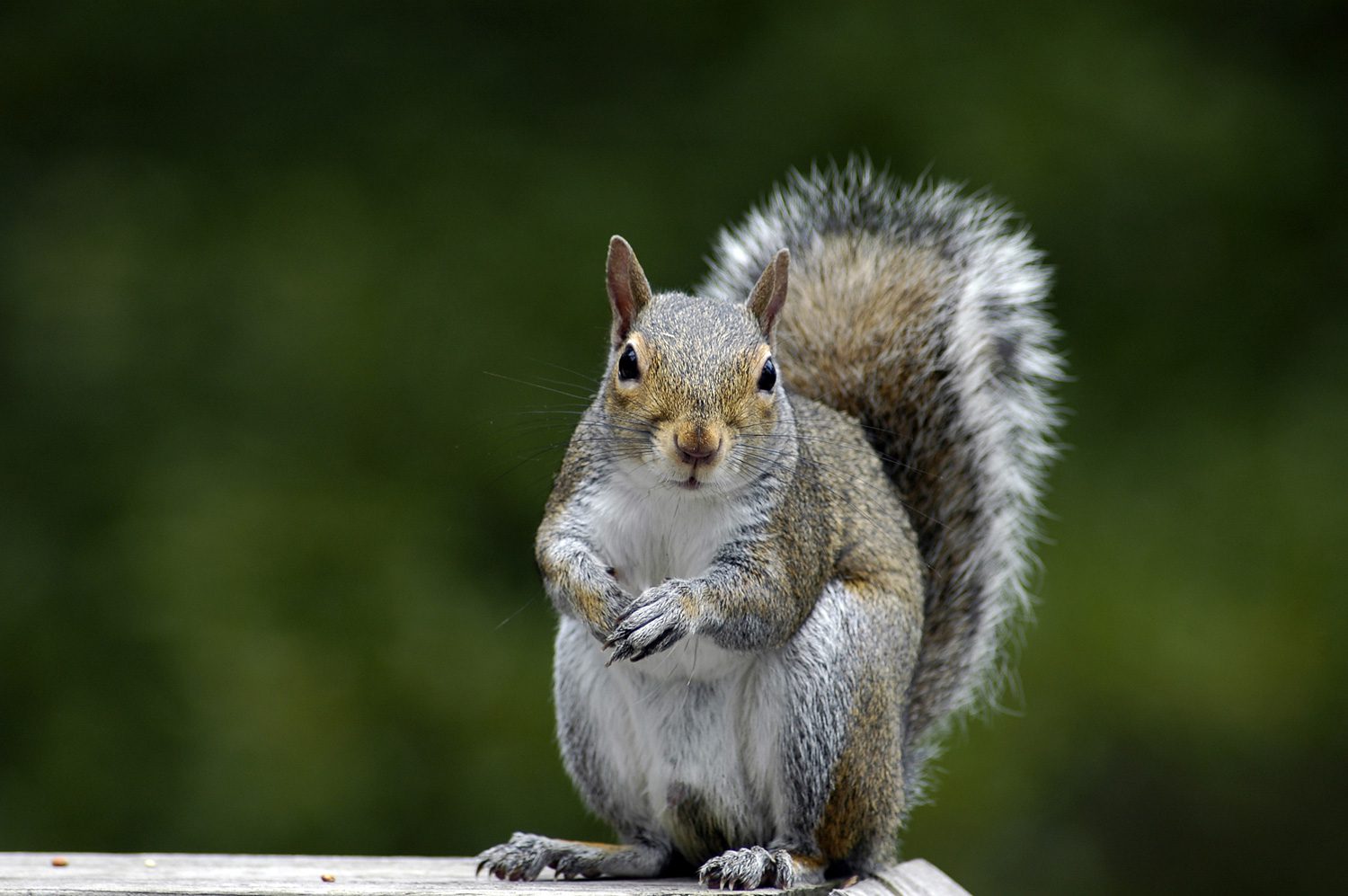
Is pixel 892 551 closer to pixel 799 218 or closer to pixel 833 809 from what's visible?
pixel 833 809

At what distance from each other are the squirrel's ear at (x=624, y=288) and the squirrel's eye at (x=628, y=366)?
0.09 m

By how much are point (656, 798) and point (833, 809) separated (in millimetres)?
225

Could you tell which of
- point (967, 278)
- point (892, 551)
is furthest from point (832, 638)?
point (967, 278)

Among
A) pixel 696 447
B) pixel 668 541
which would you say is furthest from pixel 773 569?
pixel 696 447

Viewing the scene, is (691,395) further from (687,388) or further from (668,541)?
(668,541)

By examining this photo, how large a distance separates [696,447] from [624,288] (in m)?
0.28

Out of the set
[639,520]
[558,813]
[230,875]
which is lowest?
[558,813]

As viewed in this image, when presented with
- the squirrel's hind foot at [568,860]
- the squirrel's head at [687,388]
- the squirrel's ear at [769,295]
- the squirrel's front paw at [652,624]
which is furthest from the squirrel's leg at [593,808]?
the squirrel's ear at [769,295]

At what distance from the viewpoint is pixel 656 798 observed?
216cm

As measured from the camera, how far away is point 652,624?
189 centimetres

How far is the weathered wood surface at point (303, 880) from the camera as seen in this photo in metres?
1.98

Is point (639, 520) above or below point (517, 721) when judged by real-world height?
above

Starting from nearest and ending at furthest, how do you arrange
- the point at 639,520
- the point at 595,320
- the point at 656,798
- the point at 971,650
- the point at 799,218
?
the point at 639,520 < the point at 656,798 < the point at 971,650 < the point at 799,218 < the point at 595,320

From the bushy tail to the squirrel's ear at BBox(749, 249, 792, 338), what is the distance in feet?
1.66
